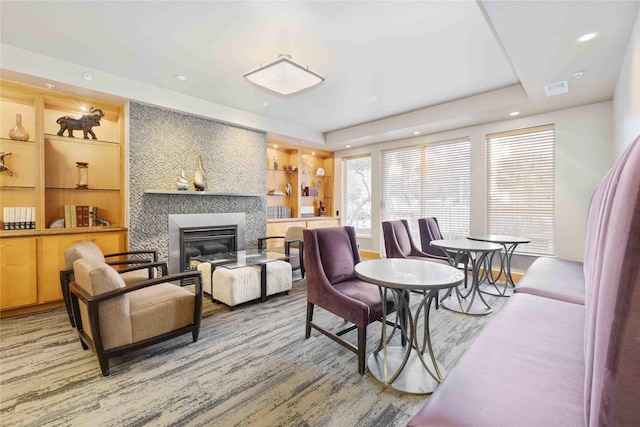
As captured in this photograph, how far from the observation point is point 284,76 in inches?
107

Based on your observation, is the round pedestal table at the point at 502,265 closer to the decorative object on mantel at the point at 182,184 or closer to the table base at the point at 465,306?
the table base at the point at 465,306

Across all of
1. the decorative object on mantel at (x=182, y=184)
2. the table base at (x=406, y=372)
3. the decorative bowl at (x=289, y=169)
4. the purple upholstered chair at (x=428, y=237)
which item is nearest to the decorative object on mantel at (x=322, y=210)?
the decorative bowl at (x=289, y=169)

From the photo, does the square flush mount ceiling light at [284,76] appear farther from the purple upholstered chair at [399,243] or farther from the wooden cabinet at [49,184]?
the wooden cabinet at [49,184]

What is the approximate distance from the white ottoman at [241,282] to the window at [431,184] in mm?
3008

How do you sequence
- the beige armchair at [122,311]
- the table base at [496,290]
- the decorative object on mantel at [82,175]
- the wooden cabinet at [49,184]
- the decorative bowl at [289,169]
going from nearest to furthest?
the beige armchair at [122,311] < the wooden cabinet at [49,184] < the decorative object on mantel at [82,175] < the table base at [496,290] < the decorative bowl at [289,169]

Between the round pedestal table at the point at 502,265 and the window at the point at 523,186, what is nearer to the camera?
the round pedestal table at the point at 502,265

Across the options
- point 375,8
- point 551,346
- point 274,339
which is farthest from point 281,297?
point 375,8

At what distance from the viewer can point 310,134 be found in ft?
18.8

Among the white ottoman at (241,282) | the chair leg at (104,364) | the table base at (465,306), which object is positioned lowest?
the table base at (465,306)

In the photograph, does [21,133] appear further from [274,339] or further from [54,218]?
[274,339]

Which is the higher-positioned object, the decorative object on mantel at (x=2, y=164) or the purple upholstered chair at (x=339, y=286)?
the decorative object on mantel at (x=2, y=164)

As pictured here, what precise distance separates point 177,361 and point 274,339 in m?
0.76

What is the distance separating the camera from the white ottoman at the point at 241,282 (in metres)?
3.05

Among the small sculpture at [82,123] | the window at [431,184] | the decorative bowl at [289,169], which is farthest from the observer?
the decorative bowl at [289,169]
